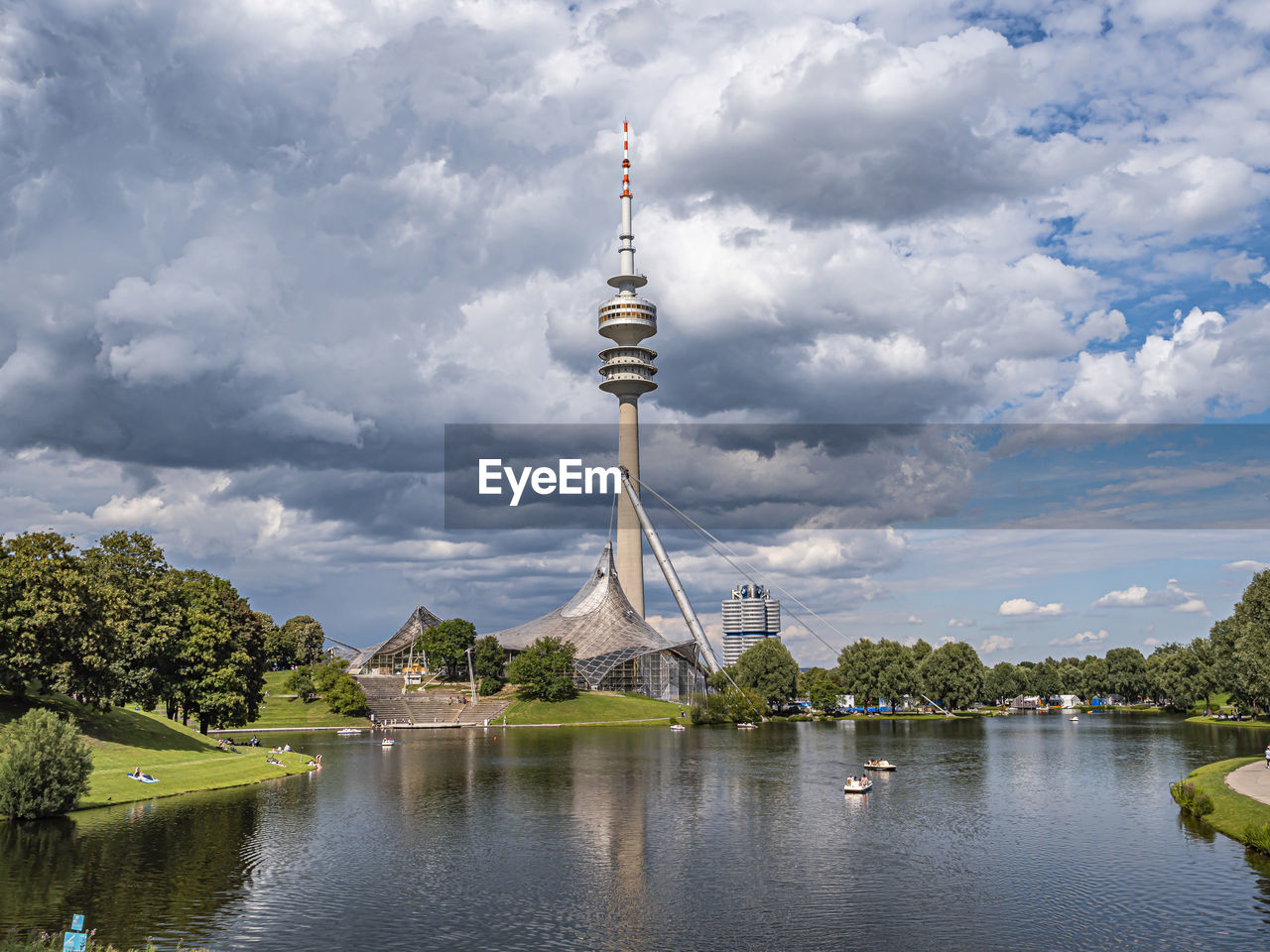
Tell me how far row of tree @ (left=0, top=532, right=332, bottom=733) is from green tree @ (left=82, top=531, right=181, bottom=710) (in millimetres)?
79

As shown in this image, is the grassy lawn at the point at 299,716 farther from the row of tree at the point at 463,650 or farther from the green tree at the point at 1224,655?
the green tree at the point at 1224,655

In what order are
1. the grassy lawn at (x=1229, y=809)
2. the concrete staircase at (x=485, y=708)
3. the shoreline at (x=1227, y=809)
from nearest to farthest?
the shoreline at (x=1227, y=809)
the grassy lawn at (x=1229, y=809)
the concrete staircase at (x=485, y=708)

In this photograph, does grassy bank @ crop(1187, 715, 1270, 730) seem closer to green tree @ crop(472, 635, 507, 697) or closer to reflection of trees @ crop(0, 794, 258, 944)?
green tree @ crop(472, 635, 507, 697)

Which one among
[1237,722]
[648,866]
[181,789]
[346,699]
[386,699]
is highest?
[181,789]

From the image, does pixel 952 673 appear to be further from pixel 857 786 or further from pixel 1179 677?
pixel 857 786

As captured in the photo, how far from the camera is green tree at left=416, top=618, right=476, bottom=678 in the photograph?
563 feet

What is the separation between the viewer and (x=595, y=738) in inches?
4382

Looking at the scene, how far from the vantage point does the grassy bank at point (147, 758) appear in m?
55.8

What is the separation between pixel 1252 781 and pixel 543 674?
4449 inches

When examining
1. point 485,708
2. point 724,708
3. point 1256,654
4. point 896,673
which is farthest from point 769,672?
point 1256,654

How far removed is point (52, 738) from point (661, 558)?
507ft

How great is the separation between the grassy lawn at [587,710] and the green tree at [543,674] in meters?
1.87

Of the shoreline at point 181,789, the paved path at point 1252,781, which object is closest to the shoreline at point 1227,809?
the paved path at point 1252,781

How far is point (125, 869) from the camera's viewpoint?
120 feet
